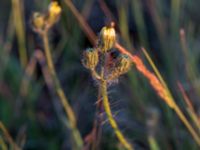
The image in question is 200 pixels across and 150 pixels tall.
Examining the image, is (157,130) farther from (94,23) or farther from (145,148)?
(94,23)

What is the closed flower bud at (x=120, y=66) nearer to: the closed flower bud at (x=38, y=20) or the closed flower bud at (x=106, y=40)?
the closed flower bud at (x=106, y=40)

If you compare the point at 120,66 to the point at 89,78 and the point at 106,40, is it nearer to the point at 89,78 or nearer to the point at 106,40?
the point at 106,40

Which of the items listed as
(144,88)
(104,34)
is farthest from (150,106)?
(104,34)

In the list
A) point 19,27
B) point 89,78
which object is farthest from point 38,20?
point 19,27

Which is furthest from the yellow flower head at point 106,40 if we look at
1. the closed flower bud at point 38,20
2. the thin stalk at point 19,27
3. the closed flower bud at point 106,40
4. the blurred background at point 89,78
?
the thin stalk at point 19,27

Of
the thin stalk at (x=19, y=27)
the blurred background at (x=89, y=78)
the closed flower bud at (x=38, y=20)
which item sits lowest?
the blurred background at (x=89, y=78)

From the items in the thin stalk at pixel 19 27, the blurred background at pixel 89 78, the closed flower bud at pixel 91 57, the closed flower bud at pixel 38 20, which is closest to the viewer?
the closed flower bud at pixel 91 57
